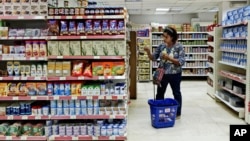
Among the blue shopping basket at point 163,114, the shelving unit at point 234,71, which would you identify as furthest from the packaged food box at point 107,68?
the shelving unit at point 234,71

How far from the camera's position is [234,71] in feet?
23.3

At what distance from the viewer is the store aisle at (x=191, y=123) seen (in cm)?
487

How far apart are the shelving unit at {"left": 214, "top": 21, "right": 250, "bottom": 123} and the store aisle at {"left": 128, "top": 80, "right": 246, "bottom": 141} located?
260 millimetres

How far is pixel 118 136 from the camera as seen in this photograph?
14.6ft

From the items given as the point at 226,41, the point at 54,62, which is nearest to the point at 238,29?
the point at 226,41

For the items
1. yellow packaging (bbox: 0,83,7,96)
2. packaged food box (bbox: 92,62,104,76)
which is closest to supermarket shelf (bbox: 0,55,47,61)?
yellow packaging (bbox: 0,83,7,96)

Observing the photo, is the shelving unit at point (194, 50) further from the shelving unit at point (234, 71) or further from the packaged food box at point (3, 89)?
the packaged food box at point (3, 89)

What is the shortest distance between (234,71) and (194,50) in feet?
17.8

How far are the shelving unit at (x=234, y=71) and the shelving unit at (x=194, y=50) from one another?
4759 millimetres

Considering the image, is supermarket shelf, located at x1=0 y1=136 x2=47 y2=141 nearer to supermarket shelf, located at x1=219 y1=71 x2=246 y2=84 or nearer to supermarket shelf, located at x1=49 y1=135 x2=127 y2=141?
supermarket shelf, located at x1=49 y1=135 x2=127 y2=141

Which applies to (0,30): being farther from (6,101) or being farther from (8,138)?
(8,138)

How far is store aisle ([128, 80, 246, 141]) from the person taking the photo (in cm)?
487

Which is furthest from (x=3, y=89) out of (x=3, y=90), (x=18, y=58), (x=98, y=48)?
(x=98, y=48)

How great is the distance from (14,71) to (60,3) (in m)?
1.48
